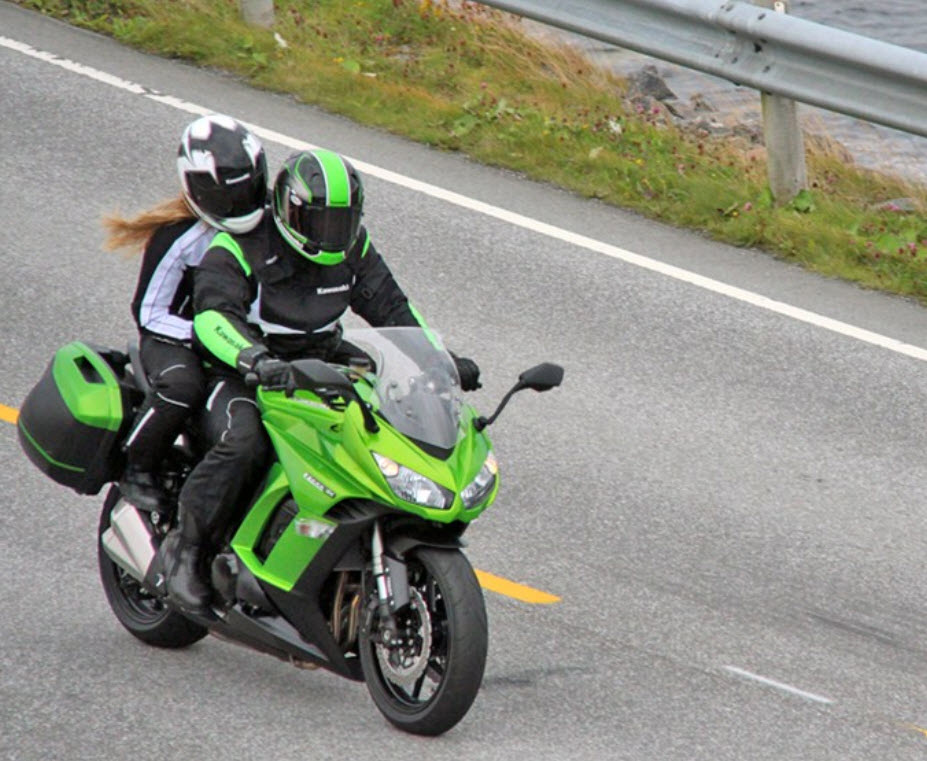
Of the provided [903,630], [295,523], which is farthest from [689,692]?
[295,523]

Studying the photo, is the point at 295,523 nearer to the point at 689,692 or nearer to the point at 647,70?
the point at 689,692

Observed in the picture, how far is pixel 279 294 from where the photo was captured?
6582 millimetres

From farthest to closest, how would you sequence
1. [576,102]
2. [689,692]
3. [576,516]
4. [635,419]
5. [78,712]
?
1. [576,102]
2. [635,419]
3. [576,516]
4. [689,692]
5. [78,712]

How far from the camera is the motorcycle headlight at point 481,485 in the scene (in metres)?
5.95

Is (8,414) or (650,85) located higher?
(8,414)

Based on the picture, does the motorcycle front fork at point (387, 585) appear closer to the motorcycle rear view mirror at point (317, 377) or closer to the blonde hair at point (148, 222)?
the motorcycle rear view mirror at point (317, 377)

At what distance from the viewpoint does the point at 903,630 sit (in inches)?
294

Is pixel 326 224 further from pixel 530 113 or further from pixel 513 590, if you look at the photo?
pixel 530 113

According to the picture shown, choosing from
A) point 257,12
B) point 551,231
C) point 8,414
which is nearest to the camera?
point 8,414

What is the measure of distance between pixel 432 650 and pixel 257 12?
27.6 feet

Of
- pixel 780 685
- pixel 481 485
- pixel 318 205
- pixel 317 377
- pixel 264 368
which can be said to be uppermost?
pixel 318 205

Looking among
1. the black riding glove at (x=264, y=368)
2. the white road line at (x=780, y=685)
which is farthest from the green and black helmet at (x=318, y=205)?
the white road line at (x=780, y=685)

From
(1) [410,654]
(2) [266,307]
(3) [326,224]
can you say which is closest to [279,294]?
(2) [266,307]

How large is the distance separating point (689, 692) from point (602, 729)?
19.3 inches
